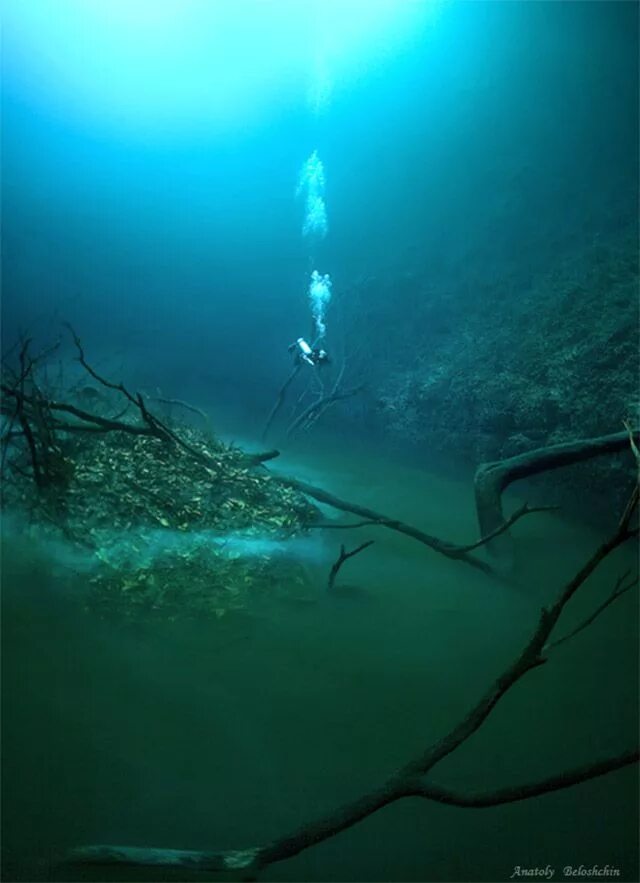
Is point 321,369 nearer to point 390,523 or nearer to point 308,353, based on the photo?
point 308,353

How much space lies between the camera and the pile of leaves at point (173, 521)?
2453mm

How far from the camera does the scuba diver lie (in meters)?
3.10

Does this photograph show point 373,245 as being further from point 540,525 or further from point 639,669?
point 639,669

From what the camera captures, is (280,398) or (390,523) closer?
(390,523)

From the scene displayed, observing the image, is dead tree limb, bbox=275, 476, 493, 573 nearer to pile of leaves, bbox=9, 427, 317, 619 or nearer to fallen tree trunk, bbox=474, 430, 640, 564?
pile of leaves, bbox=9, 427, 317, 619

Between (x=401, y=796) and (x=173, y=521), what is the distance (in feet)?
5.04

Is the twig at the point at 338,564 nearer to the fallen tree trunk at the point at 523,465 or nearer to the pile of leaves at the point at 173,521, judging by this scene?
the pile of leaves at the point at 173,521

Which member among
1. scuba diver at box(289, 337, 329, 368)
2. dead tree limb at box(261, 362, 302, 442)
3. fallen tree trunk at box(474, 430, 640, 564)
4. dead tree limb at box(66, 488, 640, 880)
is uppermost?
scuba diver at box(289, 337, 329, 368)

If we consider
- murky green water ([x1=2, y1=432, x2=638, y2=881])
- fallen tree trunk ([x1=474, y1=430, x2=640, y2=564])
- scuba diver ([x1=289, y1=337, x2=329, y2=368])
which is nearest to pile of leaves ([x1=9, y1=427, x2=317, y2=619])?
murky green water ([x1=2, y1=432, x2=638, y2=881])

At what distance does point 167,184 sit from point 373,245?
116cm

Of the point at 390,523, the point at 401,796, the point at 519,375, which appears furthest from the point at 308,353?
the point at 401,796

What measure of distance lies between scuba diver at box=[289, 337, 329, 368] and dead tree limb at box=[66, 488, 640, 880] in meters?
1.81

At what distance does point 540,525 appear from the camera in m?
2.83

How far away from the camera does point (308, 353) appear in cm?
312
